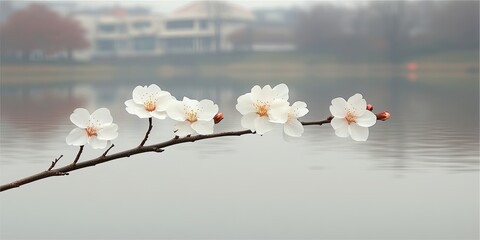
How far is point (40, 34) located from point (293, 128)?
1282 inches

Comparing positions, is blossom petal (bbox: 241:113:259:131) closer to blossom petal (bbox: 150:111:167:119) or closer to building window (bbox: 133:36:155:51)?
blossom petal (bbox: 150:111:167:119)

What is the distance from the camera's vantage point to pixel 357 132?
702 mm

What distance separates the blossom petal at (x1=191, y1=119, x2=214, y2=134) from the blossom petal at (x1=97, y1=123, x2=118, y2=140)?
0.20 feet

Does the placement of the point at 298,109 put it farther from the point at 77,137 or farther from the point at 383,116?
the point at 77,137

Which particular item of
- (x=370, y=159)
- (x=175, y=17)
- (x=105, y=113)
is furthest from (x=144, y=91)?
(x=175, y=17)

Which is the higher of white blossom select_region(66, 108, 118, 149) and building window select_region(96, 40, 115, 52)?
white blossom select_region(66, 108, 118, 149)

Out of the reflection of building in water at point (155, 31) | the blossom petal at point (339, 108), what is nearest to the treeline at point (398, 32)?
the reflection of building in water at point (155, 31)

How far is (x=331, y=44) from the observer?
33.7m

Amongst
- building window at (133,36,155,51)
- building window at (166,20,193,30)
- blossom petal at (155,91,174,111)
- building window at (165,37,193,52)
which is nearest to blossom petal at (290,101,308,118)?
Result: blossom petal at (155,91,174,111)

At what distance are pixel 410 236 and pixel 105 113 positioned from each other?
12.3 feet

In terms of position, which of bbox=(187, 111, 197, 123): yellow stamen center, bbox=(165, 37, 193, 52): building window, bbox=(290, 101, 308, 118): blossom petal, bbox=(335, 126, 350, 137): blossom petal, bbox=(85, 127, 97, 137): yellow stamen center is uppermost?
bbox=(290, 101, 308, 118): blossom petal

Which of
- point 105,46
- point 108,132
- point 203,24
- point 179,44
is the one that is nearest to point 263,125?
point 108,132

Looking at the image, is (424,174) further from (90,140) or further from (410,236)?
(90,140)

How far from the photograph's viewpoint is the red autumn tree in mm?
32000
